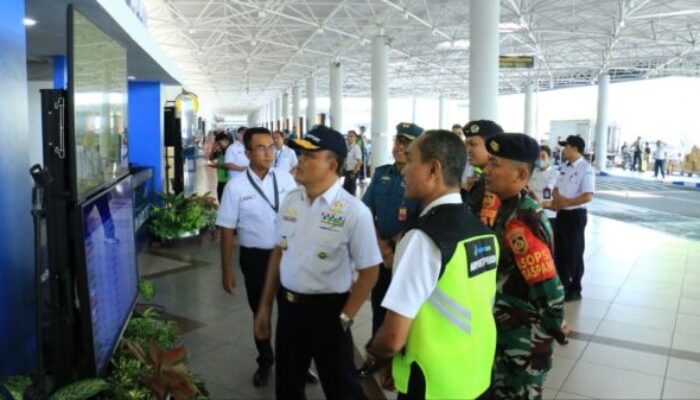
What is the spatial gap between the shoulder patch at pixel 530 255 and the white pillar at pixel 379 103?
14.9 metres

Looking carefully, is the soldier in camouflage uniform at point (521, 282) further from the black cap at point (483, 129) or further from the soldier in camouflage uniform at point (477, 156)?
the black cap at point (483, 129)

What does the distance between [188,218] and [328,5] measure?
12686 mm

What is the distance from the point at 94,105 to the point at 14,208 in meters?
0.72

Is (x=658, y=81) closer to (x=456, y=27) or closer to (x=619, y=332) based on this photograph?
(x=456, y=27)

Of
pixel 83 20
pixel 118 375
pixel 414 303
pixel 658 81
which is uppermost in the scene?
pixel 658 81

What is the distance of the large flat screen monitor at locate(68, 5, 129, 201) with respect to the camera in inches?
85.5

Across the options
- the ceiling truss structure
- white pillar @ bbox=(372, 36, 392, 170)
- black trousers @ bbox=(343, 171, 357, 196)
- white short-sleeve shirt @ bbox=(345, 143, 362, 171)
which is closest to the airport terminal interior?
black trousers @ bbox=(343, 171, 357, 196)

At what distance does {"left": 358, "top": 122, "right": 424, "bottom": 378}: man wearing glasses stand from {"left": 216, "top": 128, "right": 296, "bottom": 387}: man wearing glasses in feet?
2.29

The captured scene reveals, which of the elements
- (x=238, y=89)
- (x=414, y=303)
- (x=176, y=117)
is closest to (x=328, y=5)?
(x=176, y=117)

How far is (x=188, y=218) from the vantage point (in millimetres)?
8102

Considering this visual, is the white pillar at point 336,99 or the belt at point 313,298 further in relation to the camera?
the white pillar at point 336,99

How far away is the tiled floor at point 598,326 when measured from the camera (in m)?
3.69

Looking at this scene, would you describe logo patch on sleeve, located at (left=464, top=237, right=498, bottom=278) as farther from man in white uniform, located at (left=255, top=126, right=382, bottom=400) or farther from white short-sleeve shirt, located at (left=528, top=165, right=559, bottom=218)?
white short-sleeve shirt, located at (left=528, top=165, right=559, bottom=218)

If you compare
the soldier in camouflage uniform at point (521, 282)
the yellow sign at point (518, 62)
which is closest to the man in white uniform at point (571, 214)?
the soldier in camouflage uniform at point (521, 282)
